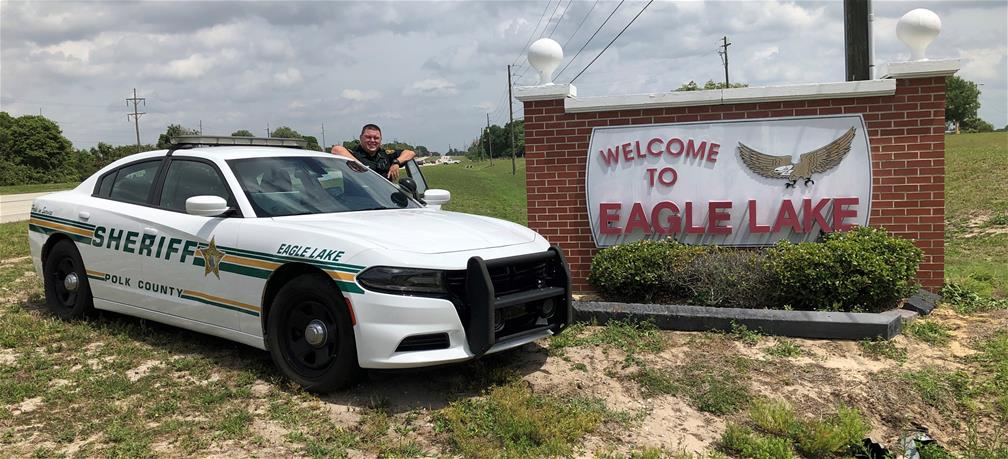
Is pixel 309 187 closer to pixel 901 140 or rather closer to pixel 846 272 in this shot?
pixel 846 272

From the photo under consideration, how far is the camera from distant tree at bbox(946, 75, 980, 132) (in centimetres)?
7850

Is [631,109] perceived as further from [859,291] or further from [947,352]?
[947,352]

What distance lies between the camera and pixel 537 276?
4598 mm

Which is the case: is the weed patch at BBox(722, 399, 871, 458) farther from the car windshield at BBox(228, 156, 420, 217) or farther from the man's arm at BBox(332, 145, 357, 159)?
the man's arm at BBox(332, 145, 357, 159)

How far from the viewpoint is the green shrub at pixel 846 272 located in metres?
5.66

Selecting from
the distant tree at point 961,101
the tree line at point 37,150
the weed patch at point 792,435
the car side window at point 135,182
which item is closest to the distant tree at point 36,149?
the tree line at point 37,150

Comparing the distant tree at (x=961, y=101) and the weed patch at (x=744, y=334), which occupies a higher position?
the distant tree at (x=961, y=101)

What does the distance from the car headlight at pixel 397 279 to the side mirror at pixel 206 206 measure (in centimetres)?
125

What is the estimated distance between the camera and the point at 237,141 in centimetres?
616

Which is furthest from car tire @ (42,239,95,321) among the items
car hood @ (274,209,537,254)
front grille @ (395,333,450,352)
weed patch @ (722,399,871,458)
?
weed patch @ (722,399,871,458)

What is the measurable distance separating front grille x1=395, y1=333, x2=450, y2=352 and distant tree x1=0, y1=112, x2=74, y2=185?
63741mm

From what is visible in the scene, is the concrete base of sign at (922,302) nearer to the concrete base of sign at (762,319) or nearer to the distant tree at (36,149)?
the concrete base of sign at (762,319)

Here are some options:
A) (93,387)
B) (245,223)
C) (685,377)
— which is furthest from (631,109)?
(93,387)

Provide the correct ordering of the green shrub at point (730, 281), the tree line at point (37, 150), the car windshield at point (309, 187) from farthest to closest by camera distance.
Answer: the tree line at point (37, 150)
the green shrub at point (730, 281)
the car windshield at point (309, 187)
